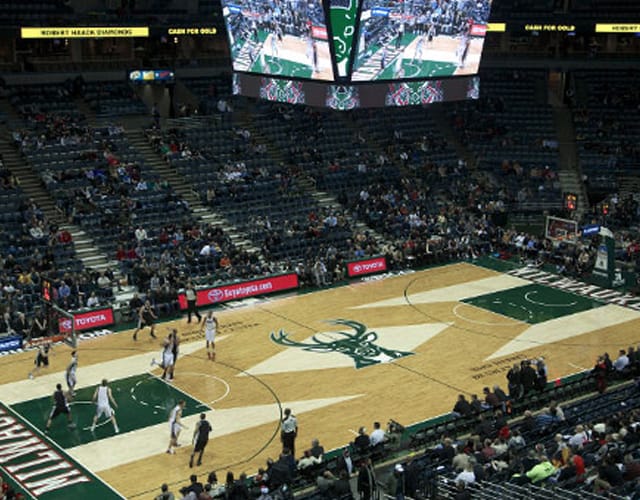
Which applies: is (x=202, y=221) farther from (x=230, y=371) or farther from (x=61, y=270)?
(x=230, y=371)

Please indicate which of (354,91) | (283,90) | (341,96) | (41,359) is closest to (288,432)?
(41,359)

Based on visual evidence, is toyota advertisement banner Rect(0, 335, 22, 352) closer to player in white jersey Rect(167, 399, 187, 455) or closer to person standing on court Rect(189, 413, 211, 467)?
player in white jersey Rect(167, 399, 187, 455)

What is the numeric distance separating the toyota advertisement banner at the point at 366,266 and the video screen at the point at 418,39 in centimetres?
775

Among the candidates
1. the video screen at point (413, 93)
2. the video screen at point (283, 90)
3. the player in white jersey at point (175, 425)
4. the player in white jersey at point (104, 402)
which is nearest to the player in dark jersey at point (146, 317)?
the player in white jersey at point (104, 402)

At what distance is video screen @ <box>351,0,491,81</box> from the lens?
3781cm

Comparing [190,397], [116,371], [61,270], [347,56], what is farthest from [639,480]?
[61,270]

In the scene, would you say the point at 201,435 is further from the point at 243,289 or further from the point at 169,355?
the point at 243,289

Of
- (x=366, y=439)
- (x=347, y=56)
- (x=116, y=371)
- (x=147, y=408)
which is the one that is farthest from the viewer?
(x=347, y=56)

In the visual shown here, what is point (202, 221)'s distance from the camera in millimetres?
44750

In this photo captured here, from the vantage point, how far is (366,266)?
4328 centimetres

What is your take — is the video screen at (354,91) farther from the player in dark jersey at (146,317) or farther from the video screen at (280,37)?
the player in dark jersey at (146,317)

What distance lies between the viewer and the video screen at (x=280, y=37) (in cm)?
3769

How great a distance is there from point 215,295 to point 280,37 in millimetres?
9809

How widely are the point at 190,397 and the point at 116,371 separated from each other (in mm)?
3260
